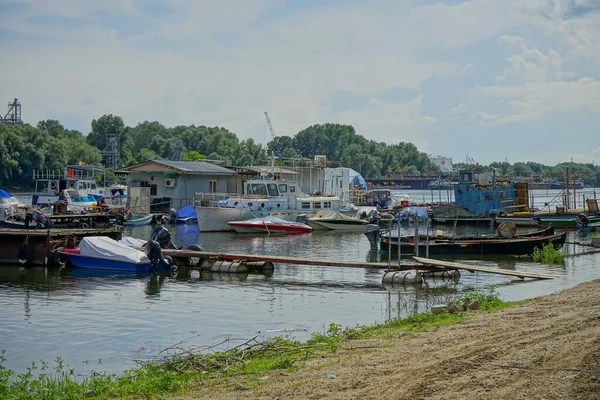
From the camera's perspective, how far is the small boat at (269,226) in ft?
168

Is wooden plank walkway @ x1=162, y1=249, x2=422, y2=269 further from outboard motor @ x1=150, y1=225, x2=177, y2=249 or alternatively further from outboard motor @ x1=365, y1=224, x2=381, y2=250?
outboard motor @ x1=365, y1=224, x2=381, y2=250

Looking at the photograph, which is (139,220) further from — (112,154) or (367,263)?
(112,154)

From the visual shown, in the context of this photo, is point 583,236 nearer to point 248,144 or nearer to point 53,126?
point 248,144

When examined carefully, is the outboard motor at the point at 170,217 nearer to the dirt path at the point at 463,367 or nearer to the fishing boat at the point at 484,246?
the fishing boat at the point at 484,246

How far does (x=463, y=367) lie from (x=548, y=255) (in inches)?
959

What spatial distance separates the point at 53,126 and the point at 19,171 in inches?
2559

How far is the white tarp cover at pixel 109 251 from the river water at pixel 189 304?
0.74 meters

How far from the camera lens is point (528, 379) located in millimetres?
9352

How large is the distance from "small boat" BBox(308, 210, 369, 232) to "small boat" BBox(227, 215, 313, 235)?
2.94 metres

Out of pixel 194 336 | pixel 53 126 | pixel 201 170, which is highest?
pixel 53 126

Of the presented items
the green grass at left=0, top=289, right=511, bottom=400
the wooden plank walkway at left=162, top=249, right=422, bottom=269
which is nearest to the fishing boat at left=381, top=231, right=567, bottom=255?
the wooden plank walkway at left=162, top=249, right=422, bottom=269

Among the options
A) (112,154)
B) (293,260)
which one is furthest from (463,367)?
(112,154)

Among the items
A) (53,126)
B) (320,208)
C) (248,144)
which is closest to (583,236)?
(320,208)

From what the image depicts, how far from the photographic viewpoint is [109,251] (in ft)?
96.4
